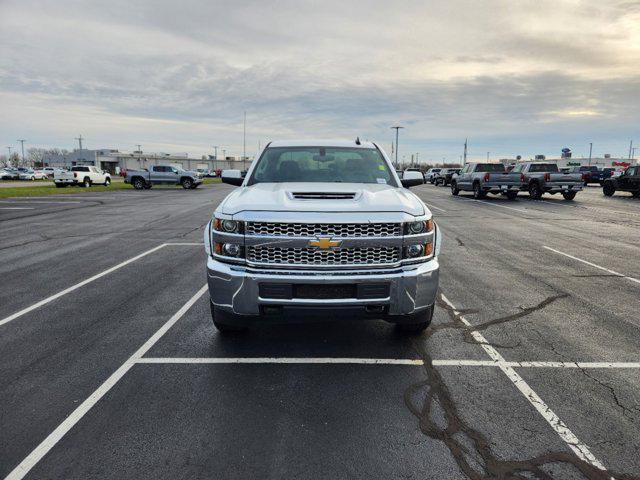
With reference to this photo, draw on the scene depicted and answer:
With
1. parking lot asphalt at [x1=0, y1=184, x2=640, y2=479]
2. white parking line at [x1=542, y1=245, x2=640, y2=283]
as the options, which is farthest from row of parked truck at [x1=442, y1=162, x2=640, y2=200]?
parking lot asphalt at [x1=0, y1=184, x2=640, y2=479]

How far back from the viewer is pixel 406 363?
370cm

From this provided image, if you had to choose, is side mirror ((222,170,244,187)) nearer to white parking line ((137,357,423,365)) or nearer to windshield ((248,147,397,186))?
windshield ((248,147,397,186))

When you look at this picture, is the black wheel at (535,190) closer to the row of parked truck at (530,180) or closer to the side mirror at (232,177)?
the row of parked truck at (530,180)

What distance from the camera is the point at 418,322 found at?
3.87m

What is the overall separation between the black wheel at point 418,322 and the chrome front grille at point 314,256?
2.13 feet

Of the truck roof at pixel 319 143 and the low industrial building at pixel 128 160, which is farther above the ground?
the low industrial building at pixel 128 160

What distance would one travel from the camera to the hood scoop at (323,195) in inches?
149

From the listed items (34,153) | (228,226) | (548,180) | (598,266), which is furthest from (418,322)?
(34,153)

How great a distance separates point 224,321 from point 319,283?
103cm

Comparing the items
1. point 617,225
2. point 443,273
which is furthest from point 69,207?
point 617,225

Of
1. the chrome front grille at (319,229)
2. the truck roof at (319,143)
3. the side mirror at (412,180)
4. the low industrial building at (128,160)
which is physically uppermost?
the low industrial building at (128,160)

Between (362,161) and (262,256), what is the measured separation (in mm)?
2286

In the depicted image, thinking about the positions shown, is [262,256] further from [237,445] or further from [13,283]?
[13,283]

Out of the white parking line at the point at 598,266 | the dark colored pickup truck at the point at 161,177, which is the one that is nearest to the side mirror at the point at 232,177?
the white parking line at the point at 598,266
